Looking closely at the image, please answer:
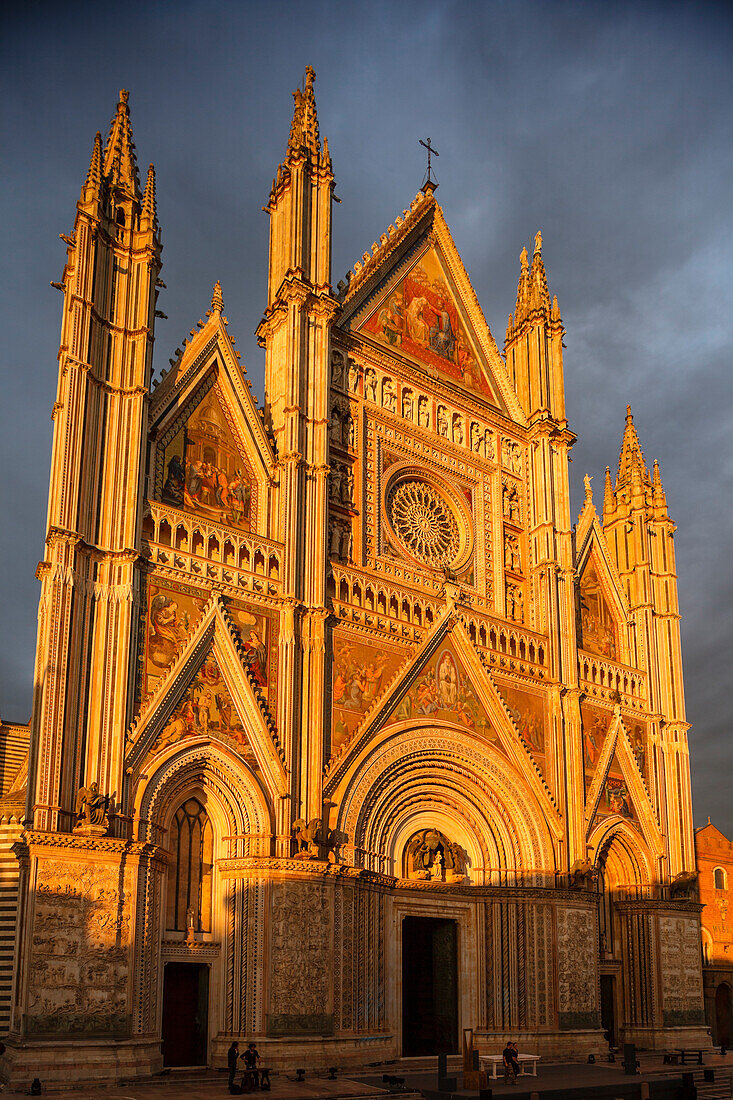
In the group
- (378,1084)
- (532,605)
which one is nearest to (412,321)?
(532,605)

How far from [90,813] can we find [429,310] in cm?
1911

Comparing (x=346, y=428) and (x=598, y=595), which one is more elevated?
(x=346, y=428)

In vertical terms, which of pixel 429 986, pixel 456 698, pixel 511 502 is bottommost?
pixel 429 986

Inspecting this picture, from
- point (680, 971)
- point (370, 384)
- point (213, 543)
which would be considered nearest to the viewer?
point (213, 543)

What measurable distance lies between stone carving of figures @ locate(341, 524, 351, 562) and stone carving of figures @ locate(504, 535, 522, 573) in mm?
5990

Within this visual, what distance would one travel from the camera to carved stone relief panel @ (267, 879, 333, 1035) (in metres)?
22.5

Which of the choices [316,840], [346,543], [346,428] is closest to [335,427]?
[346,428]

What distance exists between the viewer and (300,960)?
22.9 meters

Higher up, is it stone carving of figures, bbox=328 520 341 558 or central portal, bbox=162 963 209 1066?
stone carving of figures, bbox=328 520 341 558

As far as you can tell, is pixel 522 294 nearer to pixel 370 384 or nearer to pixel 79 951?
pixel 370 384

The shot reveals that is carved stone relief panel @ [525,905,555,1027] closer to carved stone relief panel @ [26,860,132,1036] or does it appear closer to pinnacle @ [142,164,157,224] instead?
carved stone relief panel @ [26,860,132,1036]

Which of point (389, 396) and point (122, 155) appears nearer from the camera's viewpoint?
point (122, 155)

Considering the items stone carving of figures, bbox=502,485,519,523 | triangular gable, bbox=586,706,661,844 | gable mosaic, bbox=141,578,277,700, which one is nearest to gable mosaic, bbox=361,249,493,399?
stone carving of figures, bbox=502,485,519,523

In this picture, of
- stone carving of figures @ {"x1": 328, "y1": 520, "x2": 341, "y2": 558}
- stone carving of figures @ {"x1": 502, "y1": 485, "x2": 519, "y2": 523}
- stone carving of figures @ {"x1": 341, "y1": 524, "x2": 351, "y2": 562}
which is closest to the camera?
stone carving of figures @ {"x1": 328, "y1": 520, "x2": 341, "y2": 558}
